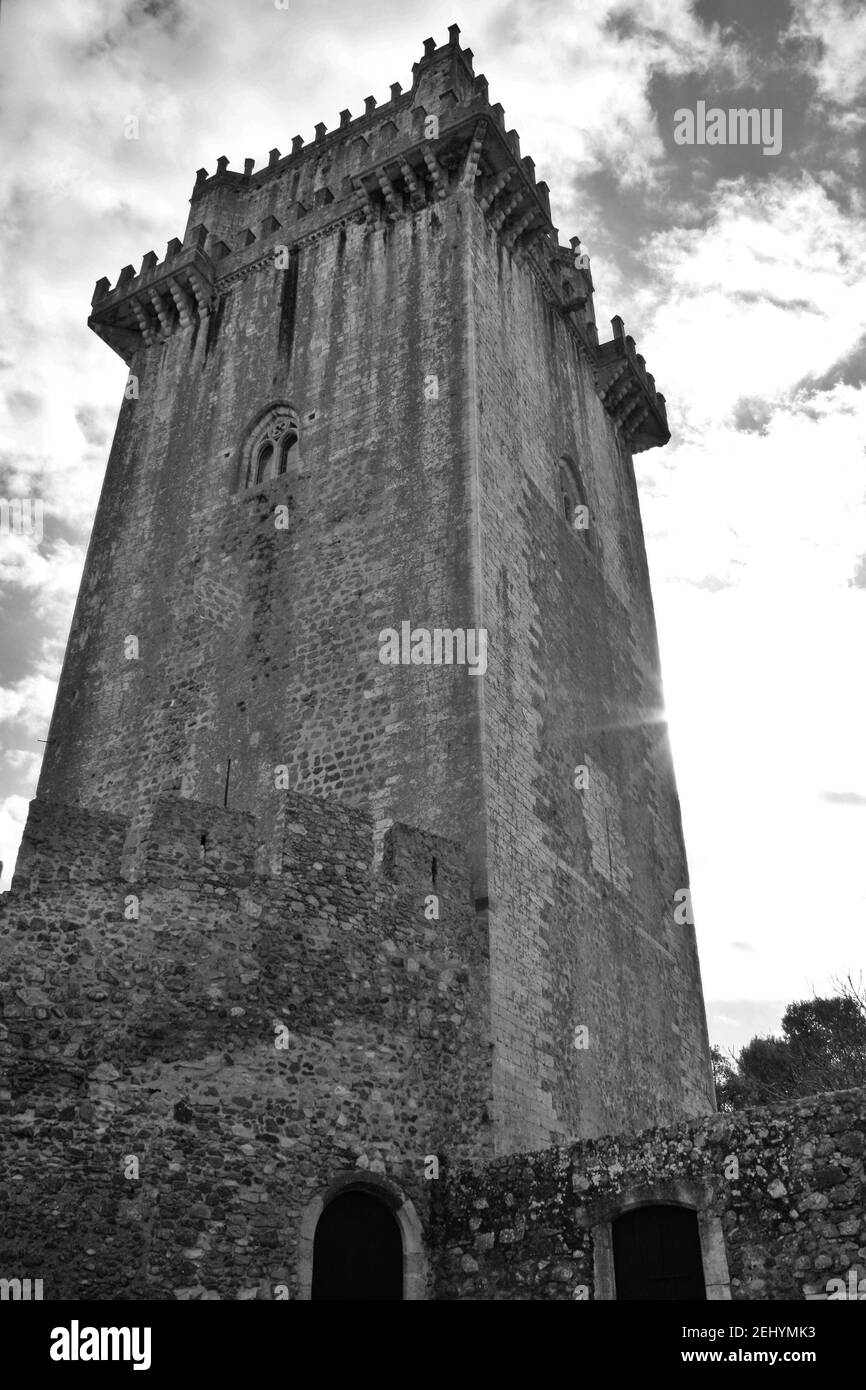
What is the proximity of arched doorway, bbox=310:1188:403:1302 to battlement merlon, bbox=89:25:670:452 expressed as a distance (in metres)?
14.8

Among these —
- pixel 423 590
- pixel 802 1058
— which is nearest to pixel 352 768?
pixel 423 590

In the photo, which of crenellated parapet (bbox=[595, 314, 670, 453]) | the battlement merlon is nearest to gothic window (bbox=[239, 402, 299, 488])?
the battlement merlon

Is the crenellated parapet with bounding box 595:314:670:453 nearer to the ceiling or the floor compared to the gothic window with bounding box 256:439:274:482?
nearer to the ceiling

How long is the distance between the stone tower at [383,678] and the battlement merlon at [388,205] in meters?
0.07

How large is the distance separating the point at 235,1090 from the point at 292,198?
1766 cm

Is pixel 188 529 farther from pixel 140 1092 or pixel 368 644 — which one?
pixel 140 1092

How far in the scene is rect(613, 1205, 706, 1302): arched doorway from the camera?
902 centimetres

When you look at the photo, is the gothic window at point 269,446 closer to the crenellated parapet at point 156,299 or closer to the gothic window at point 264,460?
the gothic window at point 264,460

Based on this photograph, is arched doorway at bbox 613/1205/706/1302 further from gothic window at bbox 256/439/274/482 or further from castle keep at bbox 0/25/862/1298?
gothic window at bbox 256/439/274/482

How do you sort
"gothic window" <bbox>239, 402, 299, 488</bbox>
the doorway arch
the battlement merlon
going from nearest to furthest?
the doorway arch
"gothic window" <bbox>239, 402, 299, 488</bbox>
the battlement merlon

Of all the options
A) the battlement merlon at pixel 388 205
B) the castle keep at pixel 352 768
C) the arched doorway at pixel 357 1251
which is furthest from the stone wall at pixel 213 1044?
the battlement merlon at pixel 388 205

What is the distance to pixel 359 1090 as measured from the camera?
10320 mm

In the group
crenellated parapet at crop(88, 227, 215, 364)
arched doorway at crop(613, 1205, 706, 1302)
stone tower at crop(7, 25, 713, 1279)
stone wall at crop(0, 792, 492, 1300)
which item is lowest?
arched doorway at crop(613, 1205, 706, 1302)

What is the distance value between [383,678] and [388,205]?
29.4 ft
